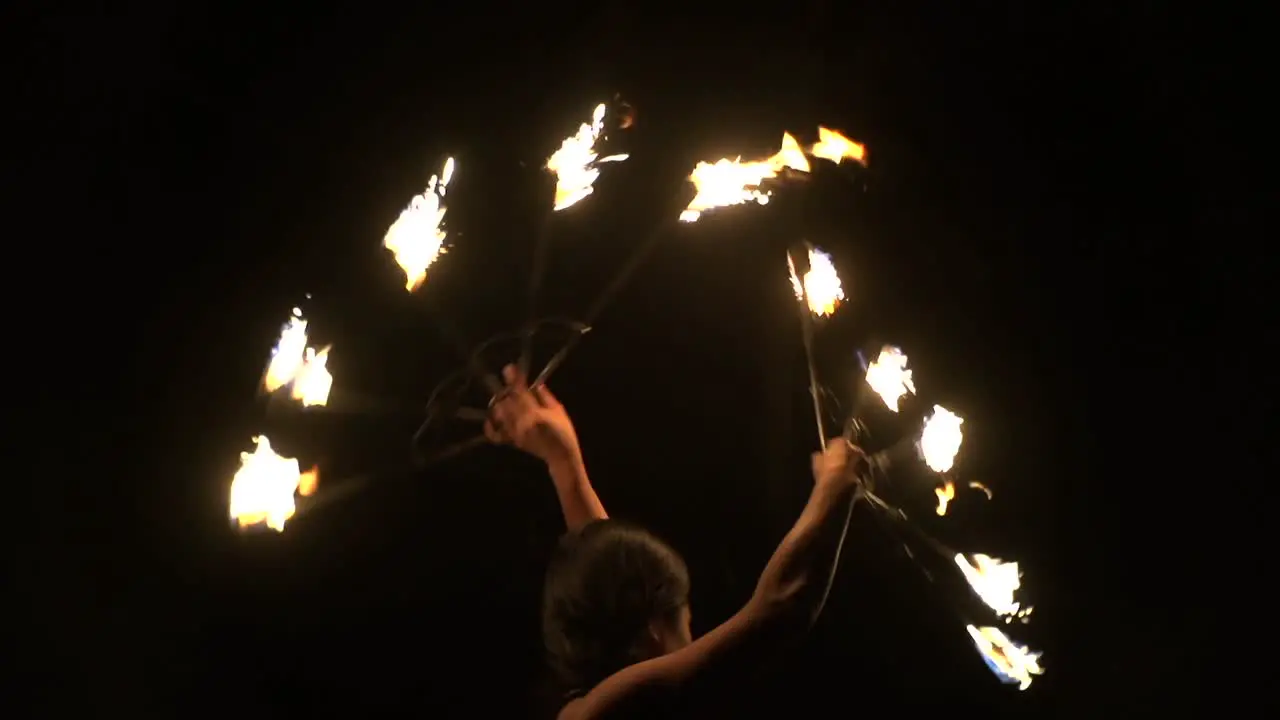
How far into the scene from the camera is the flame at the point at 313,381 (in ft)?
5.97

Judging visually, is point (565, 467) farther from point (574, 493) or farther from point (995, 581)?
point (995, 581)

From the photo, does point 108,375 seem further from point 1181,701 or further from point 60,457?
point 1181,701

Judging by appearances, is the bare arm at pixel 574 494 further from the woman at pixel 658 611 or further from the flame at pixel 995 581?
the flame at pixel 995 581

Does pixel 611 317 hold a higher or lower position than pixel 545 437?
higher

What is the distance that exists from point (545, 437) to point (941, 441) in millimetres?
632

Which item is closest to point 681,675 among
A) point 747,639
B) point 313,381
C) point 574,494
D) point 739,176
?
point 747,639

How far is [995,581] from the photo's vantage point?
1875 millimetres

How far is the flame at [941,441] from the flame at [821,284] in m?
0.25

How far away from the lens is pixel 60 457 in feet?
6.84

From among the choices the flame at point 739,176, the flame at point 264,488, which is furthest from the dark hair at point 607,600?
the flame at point 739,176

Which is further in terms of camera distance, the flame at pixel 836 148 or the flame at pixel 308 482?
the flame at pixel 836 148

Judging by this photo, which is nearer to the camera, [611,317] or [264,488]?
[264,488]

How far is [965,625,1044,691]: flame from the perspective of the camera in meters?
1.88

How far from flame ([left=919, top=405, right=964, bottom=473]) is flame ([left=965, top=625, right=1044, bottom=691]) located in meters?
0.26
